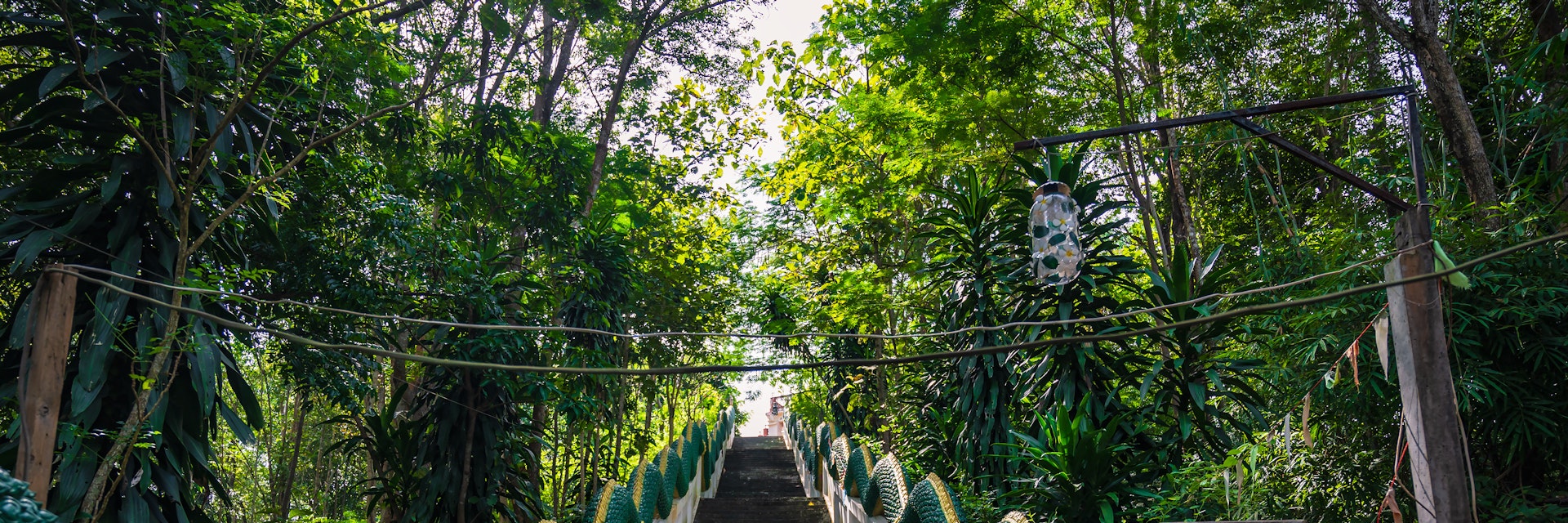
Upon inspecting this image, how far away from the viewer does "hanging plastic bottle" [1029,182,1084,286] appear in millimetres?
2814

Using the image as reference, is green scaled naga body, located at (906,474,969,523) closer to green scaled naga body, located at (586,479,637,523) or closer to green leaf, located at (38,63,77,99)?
green scaled naga body, located at (586,479,637,523)

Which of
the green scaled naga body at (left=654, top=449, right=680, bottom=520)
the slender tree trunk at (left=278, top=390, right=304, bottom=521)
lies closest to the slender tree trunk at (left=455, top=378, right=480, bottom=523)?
the green scaled naga body at (left=654, top=449, right=680, bottom=520)

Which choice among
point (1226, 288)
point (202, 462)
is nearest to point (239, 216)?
point (202, 462)

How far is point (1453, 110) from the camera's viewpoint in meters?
3.53

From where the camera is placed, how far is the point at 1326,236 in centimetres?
445

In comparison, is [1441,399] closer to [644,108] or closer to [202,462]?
[202,462]

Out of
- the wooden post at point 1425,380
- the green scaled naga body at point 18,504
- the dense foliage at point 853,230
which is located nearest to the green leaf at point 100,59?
the dense foliage at point 853,230

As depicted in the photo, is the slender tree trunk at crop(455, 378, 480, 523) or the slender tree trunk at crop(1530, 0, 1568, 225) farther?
the slender tree trunk at crop(455, 378, 480, 523)

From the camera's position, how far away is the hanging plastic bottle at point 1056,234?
2.81 metres

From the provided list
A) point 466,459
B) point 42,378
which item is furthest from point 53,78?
point 466,459

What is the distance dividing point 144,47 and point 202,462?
192 centimetres

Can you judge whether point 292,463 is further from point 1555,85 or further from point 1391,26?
point 1555,85

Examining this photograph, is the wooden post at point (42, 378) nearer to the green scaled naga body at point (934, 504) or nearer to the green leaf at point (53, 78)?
the green leaf at point (53, 78)

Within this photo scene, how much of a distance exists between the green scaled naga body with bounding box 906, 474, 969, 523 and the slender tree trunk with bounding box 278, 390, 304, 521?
19.6ft
